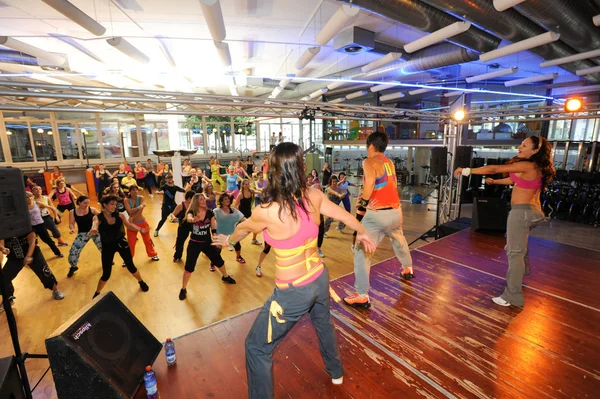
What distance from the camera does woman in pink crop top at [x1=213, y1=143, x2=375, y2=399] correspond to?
1.55 metres

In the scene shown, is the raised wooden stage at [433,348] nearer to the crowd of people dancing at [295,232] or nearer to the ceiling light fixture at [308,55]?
the crowd of people dancing at [295,232]

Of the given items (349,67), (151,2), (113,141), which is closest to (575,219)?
(349,67)

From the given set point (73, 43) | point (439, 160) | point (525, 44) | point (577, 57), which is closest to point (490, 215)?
point (439, 160)

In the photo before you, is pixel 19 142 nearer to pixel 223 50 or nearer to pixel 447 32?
pixel 223 50

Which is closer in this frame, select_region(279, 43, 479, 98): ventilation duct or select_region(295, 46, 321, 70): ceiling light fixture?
select_region(279, 43, 479, 98): ventilation duct

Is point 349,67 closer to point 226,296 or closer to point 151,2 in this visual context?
point 151,2

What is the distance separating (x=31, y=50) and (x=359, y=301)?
8.27 metres

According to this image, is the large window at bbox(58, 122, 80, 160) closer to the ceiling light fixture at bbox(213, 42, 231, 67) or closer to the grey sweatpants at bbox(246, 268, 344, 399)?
the ceiling light fixture at bbox(213, 42, 231, 67)

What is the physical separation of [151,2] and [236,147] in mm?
15092

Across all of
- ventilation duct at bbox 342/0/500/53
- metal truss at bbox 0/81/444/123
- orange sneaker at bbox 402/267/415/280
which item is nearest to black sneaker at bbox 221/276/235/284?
orange sneaker at bbox 402/267/415/280

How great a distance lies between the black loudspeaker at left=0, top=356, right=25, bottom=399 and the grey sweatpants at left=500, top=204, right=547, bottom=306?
3723 mm

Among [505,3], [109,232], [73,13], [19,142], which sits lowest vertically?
[109,232]

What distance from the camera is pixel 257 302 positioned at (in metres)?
3.79

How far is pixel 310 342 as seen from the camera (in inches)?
91.0
